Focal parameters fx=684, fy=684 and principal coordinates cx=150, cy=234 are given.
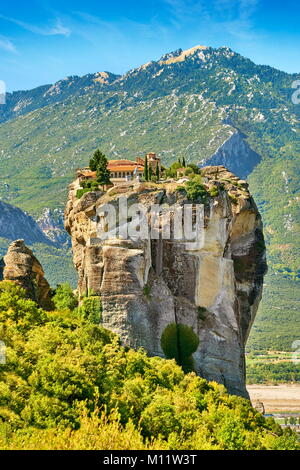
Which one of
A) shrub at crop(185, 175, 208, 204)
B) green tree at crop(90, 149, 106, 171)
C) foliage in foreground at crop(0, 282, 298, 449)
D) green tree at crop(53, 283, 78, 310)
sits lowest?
foliage in foreground at crop(0, 282, 298, 449)

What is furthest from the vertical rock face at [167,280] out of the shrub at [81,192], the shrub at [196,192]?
the shrub at [81,192]

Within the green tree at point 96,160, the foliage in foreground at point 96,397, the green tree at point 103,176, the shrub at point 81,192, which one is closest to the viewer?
the foliage in foreground at point 96,397

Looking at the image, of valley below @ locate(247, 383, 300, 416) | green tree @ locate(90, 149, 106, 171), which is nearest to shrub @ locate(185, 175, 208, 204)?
green tree @ locate(90, 149, 106, 171)

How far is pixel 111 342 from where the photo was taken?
56.2m

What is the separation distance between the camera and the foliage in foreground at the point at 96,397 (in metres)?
32.6

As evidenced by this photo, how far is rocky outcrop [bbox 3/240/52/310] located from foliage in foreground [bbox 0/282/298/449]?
8.68 ft

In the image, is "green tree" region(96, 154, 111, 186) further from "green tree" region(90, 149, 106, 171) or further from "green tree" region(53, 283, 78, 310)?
"green tree" region(53, 283, 78, 310)

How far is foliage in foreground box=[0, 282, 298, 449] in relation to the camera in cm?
3259

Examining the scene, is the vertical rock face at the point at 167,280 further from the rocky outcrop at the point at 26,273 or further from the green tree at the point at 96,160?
the green tree at the point at 96,160

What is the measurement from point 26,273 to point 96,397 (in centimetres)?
2440

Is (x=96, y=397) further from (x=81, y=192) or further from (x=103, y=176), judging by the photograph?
(x=103, y=176)

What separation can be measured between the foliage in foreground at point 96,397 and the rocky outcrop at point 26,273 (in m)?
2.65

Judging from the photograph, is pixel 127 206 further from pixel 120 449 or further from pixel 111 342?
pixel 120 449
